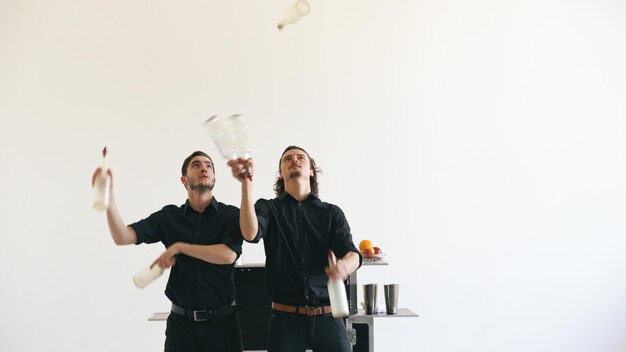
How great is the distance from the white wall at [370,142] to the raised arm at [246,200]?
2282 mm

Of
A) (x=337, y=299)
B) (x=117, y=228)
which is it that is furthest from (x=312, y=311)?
(x=117, y=228)

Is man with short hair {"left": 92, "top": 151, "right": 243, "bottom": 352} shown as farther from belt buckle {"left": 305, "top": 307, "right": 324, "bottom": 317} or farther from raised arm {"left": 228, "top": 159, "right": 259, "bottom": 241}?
belt buckle {"left": 305, "top": 307, "right": 324, "bottom": 317}

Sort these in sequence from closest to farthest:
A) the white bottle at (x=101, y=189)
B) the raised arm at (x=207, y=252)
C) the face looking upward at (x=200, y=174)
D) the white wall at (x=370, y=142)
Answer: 1. the white bottle at (x=101, y=189)
2. the raised arm at (x=207, y=252)
3. the face looking upward at (x=200, y=174)
4. the white wall at (x=370, y=142)

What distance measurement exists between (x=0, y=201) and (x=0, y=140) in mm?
490

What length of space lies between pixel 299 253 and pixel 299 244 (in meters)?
0.04

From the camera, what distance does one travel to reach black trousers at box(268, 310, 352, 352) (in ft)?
9.05

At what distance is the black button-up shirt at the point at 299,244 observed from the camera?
2.85m

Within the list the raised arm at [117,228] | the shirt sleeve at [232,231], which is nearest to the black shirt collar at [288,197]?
the shirt sleeve at [232,231]

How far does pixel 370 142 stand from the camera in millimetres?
5172

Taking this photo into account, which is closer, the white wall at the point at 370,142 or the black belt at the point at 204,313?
the black belt at the point at 204,313

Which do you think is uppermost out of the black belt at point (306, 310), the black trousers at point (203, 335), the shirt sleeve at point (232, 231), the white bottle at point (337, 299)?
the shirt sleeve at point (232, 231)

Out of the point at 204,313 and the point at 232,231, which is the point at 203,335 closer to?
the point at 204,313

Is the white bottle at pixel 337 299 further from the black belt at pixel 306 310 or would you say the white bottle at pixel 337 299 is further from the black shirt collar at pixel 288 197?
the black shirt collar at pixel 288 197

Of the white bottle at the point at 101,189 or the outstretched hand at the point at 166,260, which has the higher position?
the white bottle at the point at 101,189
